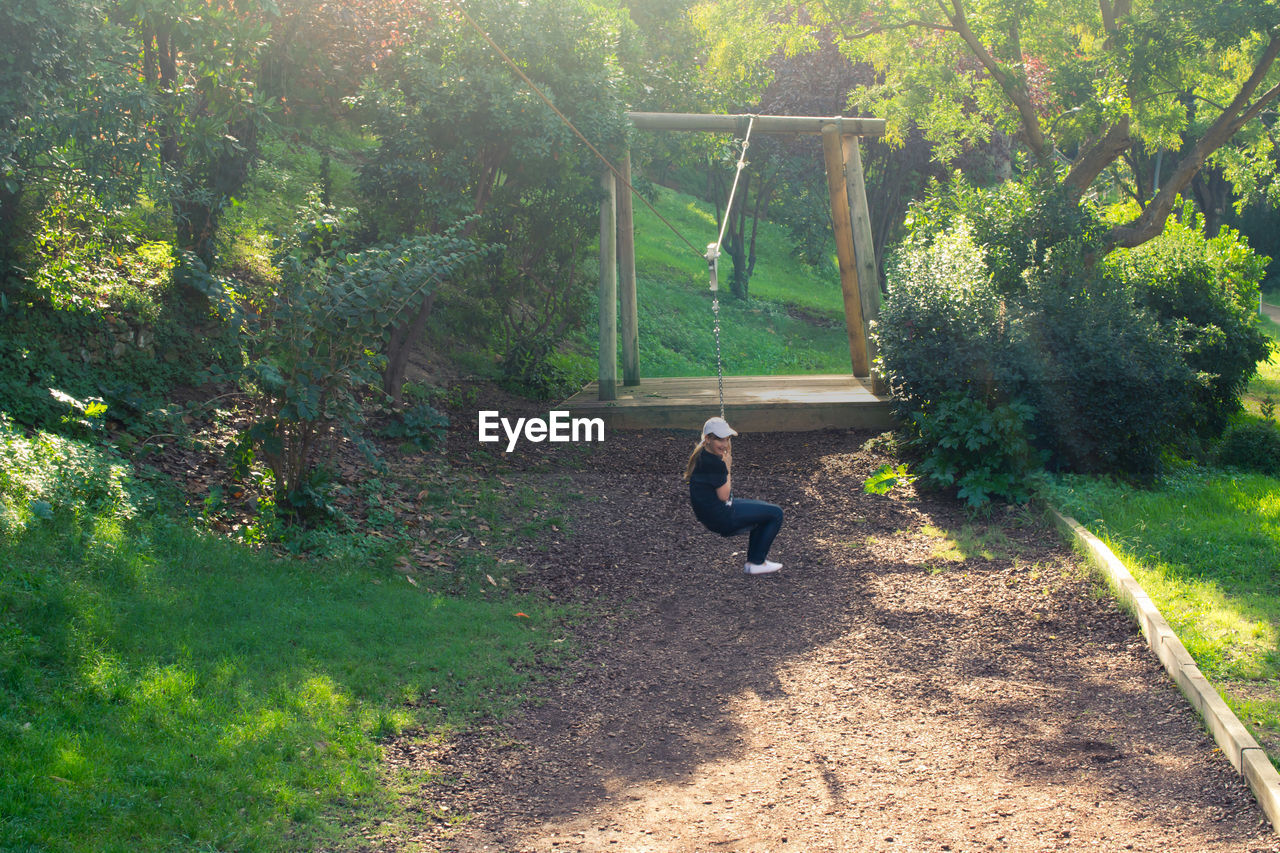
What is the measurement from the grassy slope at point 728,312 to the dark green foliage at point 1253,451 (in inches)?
366

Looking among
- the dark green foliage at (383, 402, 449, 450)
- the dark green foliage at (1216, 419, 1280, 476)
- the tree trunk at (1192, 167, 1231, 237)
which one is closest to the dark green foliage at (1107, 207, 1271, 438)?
the dark green foliage at (1216, 419, 1280, 476)

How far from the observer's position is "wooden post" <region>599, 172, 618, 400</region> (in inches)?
510

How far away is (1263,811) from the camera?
14.4 feet

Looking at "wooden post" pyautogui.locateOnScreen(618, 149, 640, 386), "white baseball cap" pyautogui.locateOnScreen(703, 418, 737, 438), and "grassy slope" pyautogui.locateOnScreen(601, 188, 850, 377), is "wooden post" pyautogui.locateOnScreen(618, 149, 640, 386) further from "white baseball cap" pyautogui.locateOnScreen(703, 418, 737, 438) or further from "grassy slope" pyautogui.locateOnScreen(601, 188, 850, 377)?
"white baseball cap" pyautogui.locateOnScreen(703, 418, 737, 438)

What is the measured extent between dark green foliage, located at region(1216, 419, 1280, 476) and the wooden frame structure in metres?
4.12

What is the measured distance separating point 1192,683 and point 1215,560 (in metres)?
2.45

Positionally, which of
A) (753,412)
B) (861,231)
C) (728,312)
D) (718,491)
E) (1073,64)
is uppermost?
(1073,64)

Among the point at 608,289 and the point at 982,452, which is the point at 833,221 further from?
the point at 982,452

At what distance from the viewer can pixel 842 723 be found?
18.2 ft

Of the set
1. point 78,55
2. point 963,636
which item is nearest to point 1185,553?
point 963,636

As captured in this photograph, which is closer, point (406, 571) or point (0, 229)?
point (406, 571)

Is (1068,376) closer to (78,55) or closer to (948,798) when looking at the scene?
(948,798)

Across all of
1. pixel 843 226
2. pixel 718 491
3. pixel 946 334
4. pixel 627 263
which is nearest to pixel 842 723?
pixel 718 491

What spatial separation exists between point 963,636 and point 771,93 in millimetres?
19130
